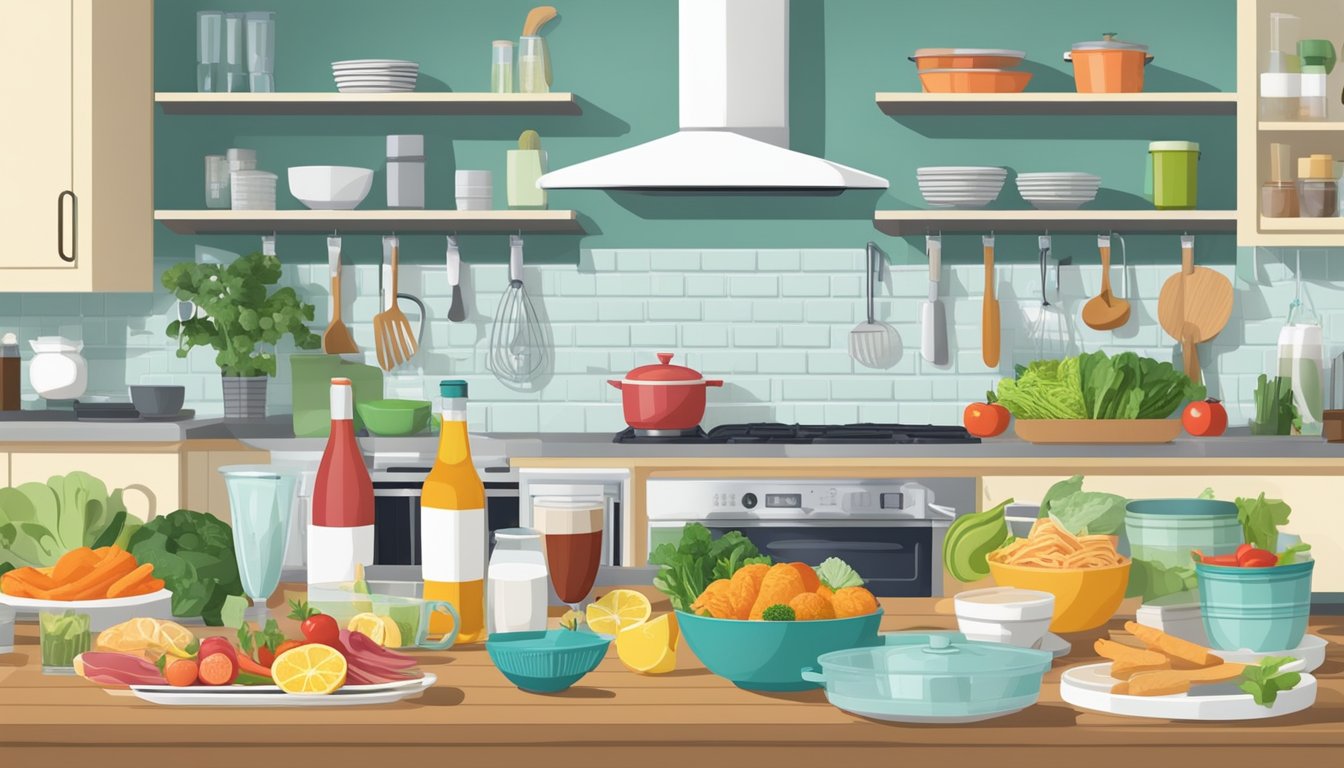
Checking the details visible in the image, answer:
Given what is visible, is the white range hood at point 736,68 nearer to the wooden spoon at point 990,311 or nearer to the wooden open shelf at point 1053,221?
the wooden open shelf at point 1053,221

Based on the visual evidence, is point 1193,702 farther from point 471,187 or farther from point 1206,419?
point 471,187

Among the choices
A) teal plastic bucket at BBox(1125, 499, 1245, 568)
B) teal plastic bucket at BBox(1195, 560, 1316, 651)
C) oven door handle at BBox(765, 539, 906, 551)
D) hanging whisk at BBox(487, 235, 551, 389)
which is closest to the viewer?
teal plastic bucket at BBox(1195, 560, 1316, 651)

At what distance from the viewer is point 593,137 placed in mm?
5148

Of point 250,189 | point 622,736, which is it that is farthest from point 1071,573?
point 250,189

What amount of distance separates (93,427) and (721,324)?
194 cm

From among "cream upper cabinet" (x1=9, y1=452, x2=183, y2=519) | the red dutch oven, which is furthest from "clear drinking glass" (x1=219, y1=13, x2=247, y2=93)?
the red dutch oven

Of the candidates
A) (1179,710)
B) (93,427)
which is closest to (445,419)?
(1179,710)

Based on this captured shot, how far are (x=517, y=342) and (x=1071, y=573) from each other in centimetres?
341

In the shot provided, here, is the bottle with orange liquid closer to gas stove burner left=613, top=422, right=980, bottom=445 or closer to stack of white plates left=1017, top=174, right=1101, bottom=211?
gas stove burner left=613, top=422, right=980, bottom=445

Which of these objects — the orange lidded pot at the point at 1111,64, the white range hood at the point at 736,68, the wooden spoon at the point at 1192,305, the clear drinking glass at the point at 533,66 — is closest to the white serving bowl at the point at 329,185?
the clear drinking glass at the point at 533,66

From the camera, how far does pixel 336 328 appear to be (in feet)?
16.6

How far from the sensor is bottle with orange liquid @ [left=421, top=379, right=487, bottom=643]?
1878 mm

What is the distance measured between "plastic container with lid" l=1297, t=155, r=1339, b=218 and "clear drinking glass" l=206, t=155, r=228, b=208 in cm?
331

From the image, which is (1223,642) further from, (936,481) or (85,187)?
(85,187)
